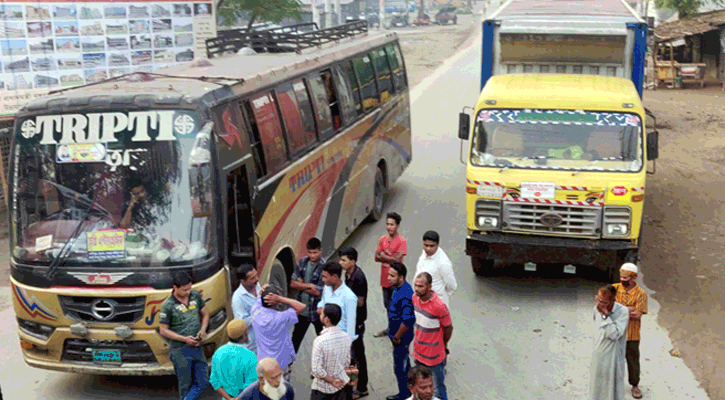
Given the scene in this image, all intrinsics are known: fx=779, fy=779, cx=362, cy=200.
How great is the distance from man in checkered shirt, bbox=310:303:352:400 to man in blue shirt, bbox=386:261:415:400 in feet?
2.87

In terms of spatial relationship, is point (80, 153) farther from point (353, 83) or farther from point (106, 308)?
point (353, 83)

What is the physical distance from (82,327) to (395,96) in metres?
9.32

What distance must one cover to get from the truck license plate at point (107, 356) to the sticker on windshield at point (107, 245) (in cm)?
87

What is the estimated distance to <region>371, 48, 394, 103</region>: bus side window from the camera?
14.1 metres

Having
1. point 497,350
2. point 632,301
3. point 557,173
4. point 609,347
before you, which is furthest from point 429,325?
point 557,173

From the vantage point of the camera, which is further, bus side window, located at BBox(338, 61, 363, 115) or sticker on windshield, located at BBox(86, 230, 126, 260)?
bus side window, located at BBox(338, 61, 363, 115)

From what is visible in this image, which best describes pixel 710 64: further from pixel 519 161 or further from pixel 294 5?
pixel 519 161

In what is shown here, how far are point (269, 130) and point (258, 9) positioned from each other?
12.4m

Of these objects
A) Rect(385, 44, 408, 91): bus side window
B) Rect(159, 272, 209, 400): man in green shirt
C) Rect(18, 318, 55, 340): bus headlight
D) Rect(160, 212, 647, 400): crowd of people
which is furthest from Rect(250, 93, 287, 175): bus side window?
Rect(385, 44, 408, 91): bus side window

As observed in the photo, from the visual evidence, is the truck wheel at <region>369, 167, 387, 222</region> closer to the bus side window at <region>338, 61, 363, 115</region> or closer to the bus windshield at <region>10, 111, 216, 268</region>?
the bus side window at <region>338, 61, 363, 115</region>

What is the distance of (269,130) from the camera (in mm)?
8977

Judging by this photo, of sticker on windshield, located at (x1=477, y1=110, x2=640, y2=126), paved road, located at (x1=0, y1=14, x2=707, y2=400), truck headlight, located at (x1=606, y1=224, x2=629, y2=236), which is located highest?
sticker on windshield, located at (x1=477, y1=110, x2=640, y2=126)

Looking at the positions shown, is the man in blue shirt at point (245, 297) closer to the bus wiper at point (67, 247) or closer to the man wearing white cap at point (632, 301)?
the bus wiper at point (67, 247)

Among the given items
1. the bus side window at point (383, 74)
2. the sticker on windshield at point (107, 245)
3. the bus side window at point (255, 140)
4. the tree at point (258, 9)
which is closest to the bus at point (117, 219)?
the sticker on windshield at point (107, 245)
